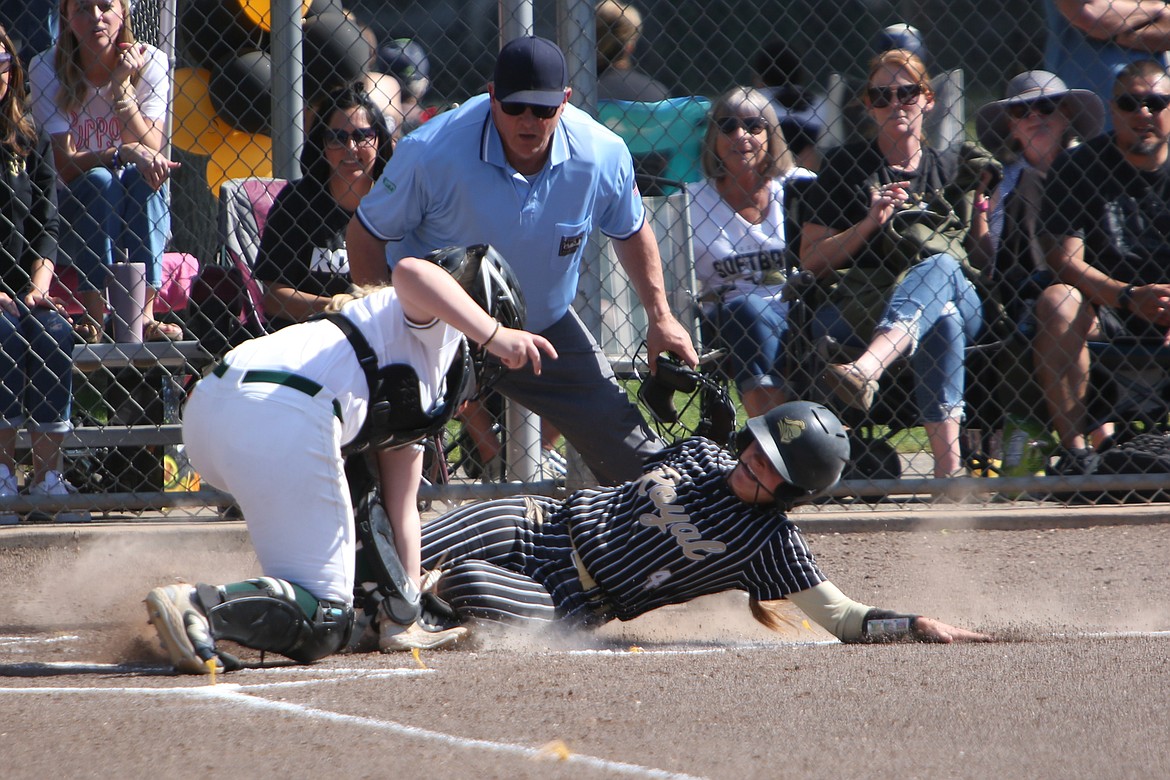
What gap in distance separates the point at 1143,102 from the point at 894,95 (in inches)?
43.8

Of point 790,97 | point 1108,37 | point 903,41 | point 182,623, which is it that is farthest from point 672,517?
point 790,97

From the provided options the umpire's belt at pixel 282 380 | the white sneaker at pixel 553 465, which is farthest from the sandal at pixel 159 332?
the umpire's belt at pixel 282 380

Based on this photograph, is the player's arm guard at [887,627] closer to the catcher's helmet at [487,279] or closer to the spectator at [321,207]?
the catcher's helmet at [487,279]

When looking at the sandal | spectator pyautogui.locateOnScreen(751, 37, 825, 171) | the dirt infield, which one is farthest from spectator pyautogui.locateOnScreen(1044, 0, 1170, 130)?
the sandal

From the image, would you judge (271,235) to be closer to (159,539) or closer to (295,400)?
(159,539)

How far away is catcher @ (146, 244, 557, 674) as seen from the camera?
3385mm

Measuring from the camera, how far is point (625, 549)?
418 cm

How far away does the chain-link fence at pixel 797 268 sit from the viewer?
5875 mm

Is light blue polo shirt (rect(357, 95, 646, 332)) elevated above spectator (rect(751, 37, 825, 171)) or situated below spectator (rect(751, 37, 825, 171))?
below

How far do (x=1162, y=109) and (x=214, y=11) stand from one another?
478 centimetres

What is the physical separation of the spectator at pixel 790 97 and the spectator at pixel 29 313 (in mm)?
3676

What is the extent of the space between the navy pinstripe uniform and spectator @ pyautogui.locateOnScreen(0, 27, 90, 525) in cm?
203

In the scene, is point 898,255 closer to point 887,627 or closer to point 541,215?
point 541,215

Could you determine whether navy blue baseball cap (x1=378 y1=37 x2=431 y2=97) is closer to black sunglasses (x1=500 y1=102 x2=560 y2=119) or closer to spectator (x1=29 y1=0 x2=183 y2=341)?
spectator (x1=29 y1=0 x2=183 y2=341)
